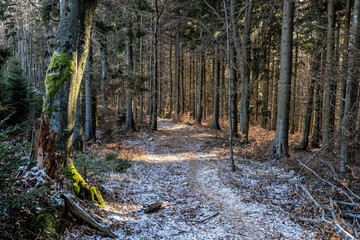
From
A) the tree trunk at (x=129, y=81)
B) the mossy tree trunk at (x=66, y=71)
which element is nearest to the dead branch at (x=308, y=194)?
the mossy tree trunk at (x=66, y=71)

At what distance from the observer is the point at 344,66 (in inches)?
320

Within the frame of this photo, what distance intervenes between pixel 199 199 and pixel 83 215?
3.76m

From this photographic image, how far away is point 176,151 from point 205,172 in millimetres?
4397

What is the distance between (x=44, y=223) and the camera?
3.47 metres

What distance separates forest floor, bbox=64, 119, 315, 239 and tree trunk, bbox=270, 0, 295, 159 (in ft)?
3.72

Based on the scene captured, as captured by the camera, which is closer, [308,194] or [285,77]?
[308,194]

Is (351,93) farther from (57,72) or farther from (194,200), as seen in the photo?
(57,72)

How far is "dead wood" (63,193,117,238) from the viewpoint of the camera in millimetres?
4340

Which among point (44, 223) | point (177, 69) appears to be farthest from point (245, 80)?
point (44, 223)

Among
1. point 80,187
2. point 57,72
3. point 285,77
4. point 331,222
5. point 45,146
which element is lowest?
point 331,222

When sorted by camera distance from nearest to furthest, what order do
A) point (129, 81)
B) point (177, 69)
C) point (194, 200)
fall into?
point (194, 200)
point (129, 81)
point (177, 69)

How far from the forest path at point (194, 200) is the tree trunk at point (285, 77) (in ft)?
4.57

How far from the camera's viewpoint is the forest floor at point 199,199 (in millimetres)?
5281

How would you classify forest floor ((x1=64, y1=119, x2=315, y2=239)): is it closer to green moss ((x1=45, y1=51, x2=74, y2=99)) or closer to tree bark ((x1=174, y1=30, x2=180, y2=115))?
green moss ((x1=45, y1=51, x2=74, y2=99))
